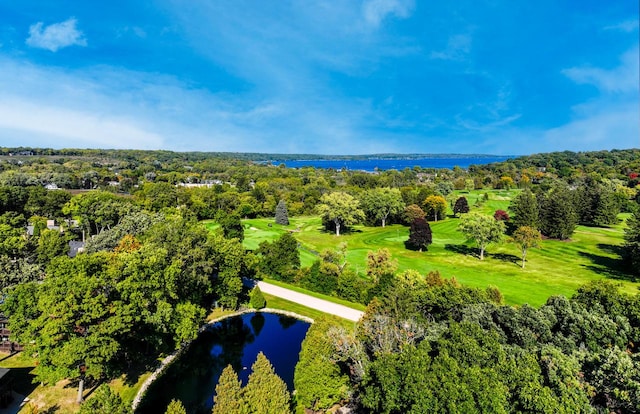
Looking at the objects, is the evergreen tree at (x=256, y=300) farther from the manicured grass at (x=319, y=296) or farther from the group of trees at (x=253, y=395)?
the group of trees at (x=253, y=395)

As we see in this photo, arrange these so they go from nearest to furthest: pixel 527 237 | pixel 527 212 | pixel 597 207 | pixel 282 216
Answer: pixel 527 237 < pixel 527 212 < pixel 597 207 < pixel 282 216

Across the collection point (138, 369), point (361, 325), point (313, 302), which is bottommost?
point (138, 369)

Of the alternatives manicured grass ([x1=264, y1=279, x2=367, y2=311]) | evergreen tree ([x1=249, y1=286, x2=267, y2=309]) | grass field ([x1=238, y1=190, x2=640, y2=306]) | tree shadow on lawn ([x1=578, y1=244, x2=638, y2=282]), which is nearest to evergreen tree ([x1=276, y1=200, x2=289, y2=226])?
grass field ([x1=238, y1=190, x2=640, y2=306])

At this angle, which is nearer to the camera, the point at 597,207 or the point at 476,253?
the point at 476,253

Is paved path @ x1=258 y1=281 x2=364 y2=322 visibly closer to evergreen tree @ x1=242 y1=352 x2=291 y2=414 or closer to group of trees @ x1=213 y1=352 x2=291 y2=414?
evergreen tree @ x1=242 y1=352 x2=291 y2=414

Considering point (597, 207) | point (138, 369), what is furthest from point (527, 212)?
point (138, 369)

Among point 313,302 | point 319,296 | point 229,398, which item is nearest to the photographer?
point 229,398

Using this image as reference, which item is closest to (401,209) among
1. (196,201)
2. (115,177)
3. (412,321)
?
(196,201)

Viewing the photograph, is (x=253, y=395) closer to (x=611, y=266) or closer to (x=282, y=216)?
(x=611, y=266)
